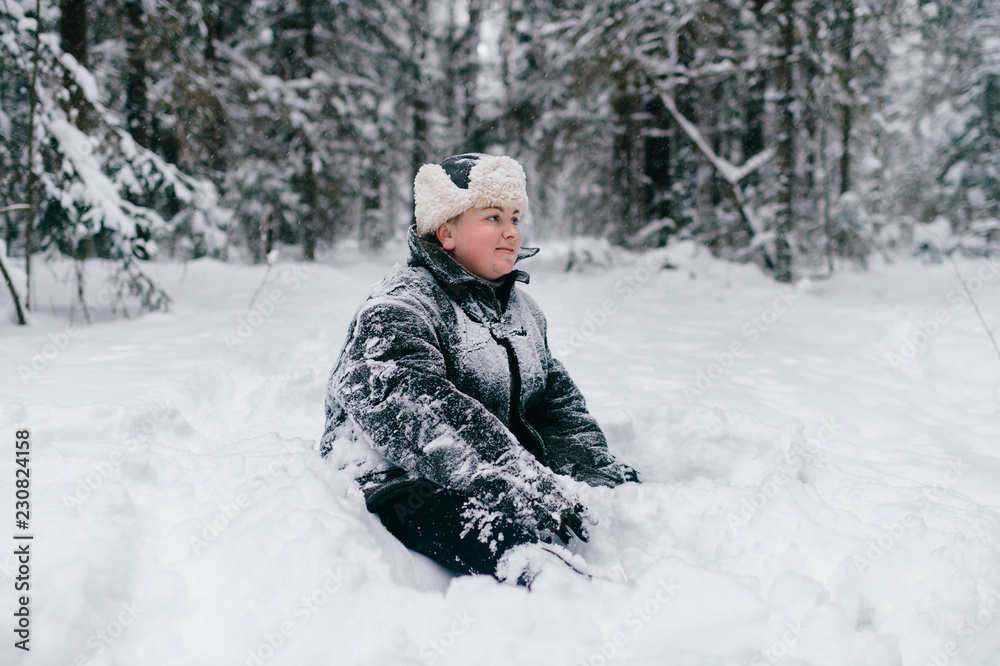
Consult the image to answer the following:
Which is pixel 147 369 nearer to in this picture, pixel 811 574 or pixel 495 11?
pixel 811 574

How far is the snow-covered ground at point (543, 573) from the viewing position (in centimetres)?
151

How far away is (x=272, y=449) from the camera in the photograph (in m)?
2.40

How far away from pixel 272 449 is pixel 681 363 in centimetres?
372

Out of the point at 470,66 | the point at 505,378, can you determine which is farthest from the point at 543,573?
the point at 470,66

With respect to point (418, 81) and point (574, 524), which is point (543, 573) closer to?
point (574, 524)

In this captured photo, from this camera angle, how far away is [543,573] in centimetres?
167

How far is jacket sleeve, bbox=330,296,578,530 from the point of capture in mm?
1858

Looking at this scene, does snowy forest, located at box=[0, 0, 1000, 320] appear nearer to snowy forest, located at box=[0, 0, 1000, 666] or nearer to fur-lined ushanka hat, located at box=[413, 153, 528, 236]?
snowy forest, located at box=[0, 0, 1000, 666]

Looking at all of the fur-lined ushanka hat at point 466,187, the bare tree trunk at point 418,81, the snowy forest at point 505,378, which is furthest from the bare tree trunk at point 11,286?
the bare tree trunk at point 418,81

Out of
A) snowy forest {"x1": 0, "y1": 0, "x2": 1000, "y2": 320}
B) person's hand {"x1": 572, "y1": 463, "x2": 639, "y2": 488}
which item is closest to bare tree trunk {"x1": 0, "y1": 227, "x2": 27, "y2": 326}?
snowy forest {"x1": 0, "y1": 0, "x2": 1000, "y2": 320}

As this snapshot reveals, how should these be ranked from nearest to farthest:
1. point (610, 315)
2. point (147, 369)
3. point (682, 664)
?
point (682, 664), point (147, 369), point (610, 315)

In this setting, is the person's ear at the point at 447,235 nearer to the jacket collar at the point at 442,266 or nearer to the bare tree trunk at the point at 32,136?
the jacket collar at the point at 442,266

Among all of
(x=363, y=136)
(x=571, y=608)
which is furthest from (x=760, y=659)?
(x=363, y=136)

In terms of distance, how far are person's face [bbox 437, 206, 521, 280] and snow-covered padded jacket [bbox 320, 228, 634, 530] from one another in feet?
0.25
